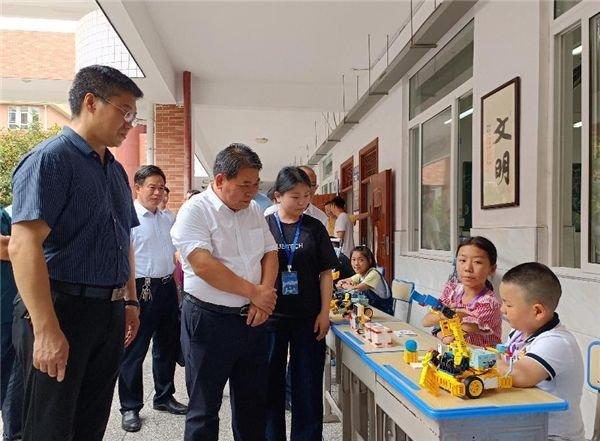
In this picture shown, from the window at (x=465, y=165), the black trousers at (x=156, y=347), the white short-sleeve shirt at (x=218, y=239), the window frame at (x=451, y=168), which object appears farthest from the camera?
the window frame at (x=451, y=168)

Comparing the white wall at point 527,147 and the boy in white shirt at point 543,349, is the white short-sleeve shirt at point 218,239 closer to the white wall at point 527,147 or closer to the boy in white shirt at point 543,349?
the boy in white shirt at point 543,349

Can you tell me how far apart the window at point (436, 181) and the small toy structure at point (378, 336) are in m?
2.56

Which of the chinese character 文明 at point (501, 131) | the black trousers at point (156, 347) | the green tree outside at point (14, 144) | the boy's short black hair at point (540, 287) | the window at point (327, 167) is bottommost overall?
the black trousers at point (156, 347)

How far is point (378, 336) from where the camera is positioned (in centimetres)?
195

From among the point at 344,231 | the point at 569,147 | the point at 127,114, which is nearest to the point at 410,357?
the point at 127,114

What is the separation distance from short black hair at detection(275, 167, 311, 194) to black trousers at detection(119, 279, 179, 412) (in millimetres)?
1168

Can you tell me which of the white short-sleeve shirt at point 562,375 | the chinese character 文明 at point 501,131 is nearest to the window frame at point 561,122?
the chinese character 文明 at point 501,131

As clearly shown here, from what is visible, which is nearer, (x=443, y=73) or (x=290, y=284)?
(x=290, y=284)

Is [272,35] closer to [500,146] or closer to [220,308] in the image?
[500,146]

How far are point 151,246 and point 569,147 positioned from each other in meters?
2.54

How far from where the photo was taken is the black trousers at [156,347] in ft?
9.03

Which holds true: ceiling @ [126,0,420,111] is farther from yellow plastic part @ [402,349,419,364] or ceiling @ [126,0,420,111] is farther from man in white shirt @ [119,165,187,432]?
yellow plastic part @ [402,349,419,364]

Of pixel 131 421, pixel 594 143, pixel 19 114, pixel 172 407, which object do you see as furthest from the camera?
pixel 19 114

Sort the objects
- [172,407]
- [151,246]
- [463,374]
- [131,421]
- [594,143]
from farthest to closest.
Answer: [172,407]
[151,246]
[131,421]
[594,143]
[463,374]
